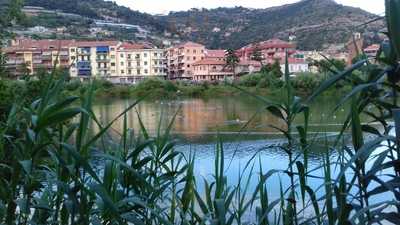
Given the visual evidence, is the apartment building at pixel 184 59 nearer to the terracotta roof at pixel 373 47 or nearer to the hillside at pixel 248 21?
the hillside at pixel 248 21

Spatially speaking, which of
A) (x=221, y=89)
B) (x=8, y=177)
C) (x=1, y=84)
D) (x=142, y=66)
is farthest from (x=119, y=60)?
(x=8, y=177)

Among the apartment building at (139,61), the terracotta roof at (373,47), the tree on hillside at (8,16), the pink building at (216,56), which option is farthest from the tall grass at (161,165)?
the apartment building at (139,61)

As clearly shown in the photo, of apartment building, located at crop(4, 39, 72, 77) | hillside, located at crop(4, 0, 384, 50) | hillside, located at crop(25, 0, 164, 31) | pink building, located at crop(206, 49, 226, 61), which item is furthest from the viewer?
hillside, located at crop(25, 0, 164, 31)

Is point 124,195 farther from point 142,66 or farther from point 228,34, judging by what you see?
point 228,34

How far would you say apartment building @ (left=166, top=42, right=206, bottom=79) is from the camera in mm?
49312

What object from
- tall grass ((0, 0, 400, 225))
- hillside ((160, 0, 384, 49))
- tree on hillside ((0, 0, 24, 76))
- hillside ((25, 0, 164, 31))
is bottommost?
tall grass ((0, 0, 400, 225))

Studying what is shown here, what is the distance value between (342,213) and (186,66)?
48713 mm

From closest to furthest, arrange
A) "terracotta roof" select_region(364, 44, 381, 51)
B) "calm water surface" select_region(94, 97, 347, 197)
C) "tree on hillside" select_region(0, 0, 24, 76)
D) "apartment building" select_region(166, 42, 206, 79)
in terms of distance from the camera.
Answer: "terracotta roof" select_region(364, 44, 381, 51), "calm water surface" select_region(94, 97, 347, 197), "tree on hillside" select_region(0, 0, 24, 76), "apartment building" select_region(166, 42, 206, 79)

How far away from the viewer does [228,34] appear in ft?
196

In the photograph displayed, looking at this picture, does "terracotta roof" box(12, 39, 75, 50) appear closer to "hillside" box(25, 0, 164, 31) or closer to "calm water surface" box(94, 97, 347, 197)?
"calm water surface" box(94, 97, 347, 197)

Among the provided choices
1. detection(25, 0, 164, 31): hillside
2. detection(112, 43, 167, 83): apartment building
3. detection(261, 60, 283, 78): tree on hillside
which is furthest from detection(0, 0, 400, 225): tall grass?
detection(25, 0, 164, 31): hillside

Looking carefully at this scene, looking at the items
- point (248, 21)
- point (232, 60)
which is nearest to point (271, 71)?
point (232, 60)

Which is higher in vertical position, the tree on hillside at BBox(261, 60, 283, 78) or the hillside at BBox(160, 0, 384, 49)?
the hillside at BBox(160, 0, 384, 49)

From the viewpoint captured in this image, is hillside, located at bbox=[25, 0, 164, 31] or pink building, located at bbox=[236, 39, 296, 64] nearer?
pink building, located at bbox=[236, 39, 296, 64]
